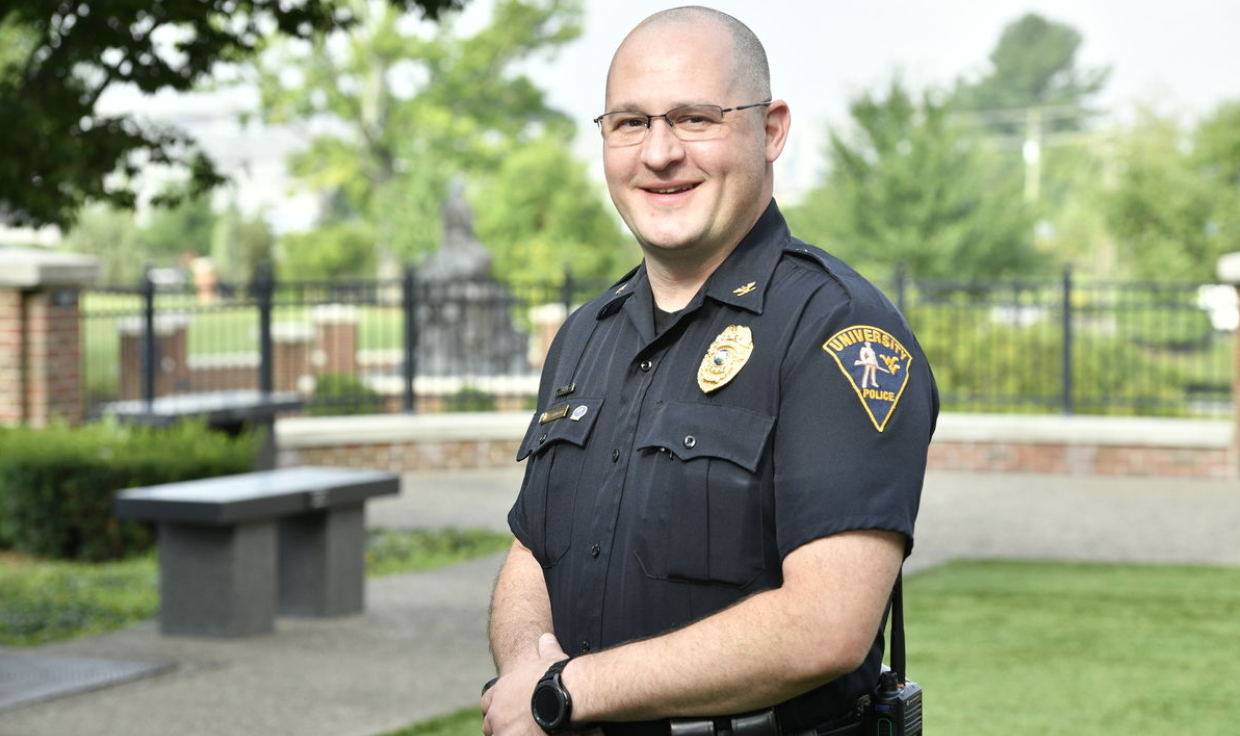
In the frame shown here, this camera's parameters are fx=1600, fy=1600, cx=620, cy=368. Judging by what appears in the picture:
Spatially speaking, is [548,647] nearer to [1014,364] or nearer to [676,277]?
[676,277]

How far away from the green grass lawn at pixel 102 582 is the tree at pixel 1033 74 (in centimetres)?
9762

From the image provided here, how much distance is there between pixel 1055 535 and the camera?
450 inches

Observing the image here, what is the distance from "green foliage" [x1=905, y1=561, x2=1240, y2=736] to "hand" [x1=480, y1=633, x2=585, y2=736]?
13.1ft

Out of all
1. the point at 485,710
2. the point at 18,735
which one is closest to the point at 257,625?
the point at 18,735

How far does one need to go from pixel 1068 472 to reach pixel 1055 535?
343 centimetres

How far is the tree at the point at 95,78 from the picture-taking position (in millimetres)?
7082

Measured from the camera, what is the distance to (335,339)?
22219 millimetres

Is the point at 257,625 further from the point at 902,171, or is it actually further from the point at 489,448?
the point at 902,171

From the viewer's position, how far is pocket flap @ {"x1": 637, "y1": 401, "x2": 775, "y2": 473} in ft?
7.25

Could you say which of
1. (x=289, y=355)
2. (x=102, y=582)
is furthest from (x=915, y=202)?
(x=102, y=582)

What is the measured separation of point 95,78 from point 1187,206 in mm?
25421

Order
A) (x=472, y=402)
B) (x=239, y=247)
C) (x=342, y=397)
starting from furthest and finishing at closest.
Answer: (x=239, y=247) → (x=472, y=402) → (x=342, y=397)

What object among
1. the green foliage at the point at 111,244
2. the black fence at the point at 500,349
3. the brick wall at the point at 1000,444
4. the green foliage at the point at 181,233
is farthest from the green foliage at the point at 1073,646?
the green foliage at the point at 181,233

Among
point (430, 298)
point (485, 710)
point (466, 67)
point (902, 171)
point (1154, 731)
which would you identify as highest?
point (466, 67)
